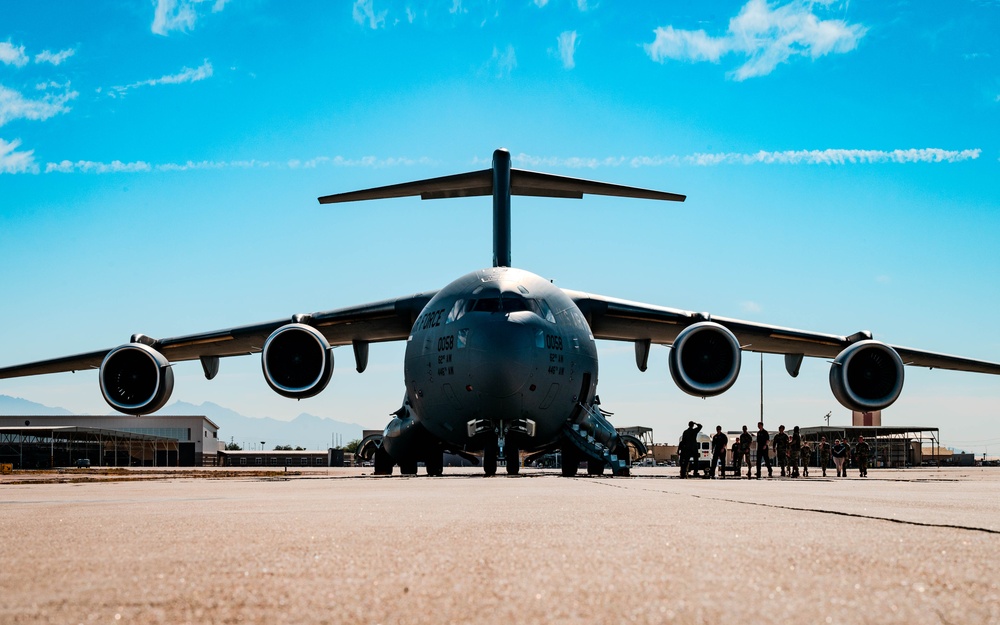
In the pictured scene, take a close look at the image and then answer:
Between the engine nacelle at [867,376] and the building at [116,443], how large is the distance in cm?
4368

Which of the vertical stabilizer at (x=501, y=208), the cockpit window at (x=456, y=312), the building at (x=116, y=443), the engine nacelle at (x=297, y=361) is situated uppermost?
the vertical stabilizer at (x=501, y=208)

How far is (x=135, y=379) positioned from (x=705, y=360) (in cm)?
1185

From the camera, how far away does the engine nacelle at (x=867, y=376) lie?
18.6 m

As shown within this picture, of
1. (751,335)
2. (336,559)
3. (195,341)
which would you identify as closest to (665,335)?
(751,335)

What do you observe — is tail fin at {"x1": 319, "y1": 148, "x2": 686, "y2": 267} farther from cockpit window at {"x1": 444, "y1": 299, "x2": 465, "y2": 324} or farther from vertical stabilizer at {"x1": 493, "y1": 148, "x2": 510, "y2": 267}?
cockpit window at {"x1": 444, "y1": 299, "x2": 465, "y2": 324}

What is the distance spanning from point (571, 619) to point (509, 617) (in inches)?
6.1

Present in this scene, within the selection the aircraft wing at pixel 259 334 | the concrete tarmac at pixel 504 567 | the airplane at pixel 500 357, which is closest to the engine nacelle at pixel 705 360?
the airplane at pixel 500 357

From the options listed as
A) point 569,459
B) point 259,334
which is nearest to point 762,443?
point 569,459

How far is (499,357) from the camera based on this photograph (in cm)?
1606

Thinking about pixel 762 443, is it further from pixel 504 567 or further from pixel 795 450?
pixel 504 567

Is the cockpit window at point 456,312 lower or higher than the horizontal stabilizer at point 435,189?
lower

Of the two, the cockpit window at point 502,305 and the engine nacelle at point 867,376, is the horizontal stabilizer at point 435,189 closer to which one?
the cockpit window at point 502,305

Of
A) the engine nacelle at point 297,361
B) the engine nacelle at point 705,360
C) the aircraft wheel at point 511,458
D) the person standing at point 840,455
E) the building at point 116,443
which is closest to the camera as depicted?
the aircraft wheel at point 511,458

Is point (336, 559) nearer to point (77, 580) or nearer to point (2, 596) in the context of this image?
point (77, 580)
